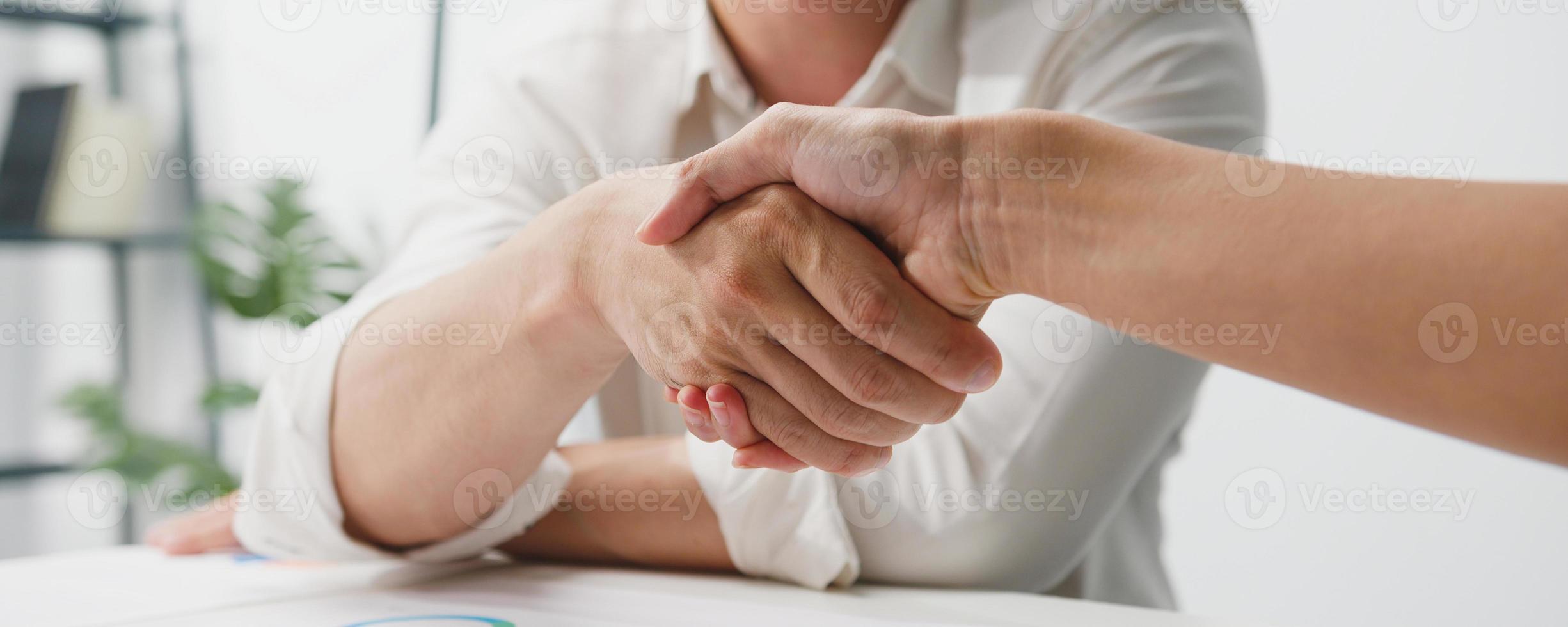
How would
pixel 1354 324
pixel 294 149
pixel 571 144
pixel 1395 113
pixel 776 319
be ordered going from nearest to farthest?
pixel 1354 324 → pixel 776 319 → pixel 571 144 → pixel 1395 113 → pixel 294 149

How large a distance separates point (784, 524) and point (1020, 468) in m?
0.23

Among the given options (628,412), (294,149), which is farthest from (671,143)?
(294,149)

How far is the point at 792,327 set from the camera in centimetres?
74

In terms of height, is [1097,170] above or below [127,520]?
above

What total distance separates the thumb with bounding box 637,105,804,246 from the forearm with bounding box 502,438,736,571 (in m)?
0.30

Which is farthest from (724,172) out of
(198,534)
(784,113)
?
(198,534)

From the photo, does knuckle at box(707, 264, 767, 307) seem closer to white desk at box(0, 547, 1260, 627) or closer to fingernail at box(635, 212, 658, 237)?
fingernail at box(635, 212, 658, 237)

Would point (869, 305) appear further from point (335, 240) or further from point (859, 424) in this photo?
point (335, 240)

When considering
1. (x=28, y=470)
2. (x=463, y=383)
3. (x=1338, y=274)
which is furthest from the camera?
(x=28, y=470)

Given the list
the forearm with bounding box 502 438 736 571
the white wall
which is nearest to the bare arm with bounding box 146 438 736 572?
the forearm with bounding box 502 438 736 571

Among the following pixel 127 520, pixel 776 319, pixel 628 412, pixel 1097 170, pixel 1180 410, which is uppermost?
pixel 1097 170

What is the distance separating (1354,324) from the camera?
0.55 m

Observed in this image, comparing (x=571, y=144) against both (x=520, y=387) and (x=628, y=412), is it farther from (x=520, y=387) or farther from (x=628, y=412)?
(x=520, y=387)

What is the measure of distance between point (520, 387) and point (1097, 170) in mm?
501
